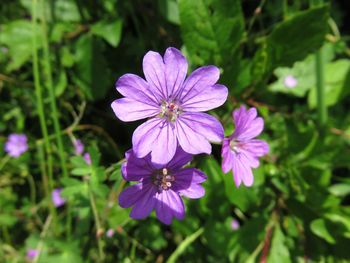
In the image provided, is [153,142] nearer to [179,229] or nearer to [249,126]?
[249,126]

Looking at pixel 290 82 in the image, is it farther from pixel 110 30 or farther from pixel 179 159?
pixel 179 159

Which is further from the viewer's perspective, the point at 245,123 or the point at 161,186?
the point at 245,123

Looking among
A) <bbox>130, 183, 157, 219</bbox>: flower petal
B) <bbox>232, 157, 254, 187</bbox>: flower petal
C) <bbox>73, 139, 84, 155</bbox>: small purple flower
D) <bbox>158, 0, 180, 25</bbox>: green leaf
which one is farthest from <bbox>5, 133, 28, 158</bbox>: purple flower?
<bbox>232, 157, 254, 187</bbox>: flower petal

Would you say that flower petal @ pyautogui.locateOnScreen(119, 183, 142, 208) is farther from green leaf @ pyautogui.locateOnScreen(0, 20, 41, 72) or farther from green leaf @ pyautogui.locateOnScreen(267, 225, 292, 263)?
green leaf @ pyautogui.locateOnScreen(0, 20, 41, 72)

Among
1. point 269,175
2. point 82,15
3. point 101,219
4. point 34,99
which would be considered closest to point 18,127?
point 34,99

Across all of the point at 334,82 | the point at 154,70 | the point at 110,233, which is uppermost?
the point at 154,70

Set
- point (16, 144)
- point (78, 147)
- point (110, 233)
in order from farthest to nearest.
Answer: point (16, 144), point (78, 147), point (110, 233)

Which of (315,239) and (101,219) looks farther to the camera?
(315,239)

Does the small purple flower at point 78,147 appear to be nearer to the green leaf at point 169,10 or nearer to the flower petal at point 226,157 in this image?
the green leaf at point 169,10

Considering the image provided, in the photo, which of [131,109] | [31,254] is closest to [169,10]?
[131,109]
